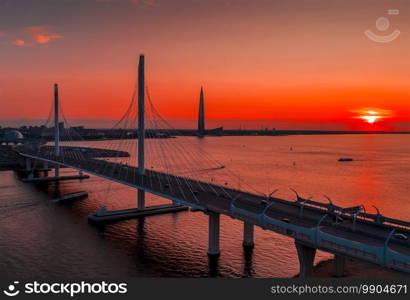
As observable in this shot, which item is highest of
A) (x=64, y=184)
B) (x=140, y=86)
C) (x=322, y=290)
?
(x=140, y=86)

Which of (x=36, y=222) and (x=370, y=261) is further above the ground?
(x=370, y=261)

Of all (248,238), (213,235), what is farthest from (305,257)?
(248,238)

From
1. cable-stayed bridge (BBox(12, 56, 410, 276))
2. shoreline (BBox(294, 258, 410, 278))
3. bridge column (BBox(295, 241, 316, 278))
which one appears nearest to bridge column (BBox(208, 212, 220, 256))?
cable-stayed bridge (BBox(12, 56, 410, 276))

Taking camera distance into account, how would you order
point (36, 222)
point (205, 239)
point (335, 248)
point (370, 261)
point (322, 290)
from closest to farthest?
point (322, 290) < point (370, 261) < point (335, 248) < point (205, 239) < point (36, 222)

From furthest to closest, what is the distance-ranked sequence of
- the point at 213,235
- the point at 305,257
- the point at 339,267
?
the point at 213,235, the point at 339,267, the point at 305,257

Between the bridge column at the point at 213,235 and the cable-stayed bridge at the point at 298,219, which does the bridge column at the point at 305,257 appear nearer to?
the cable-stayed bridge at the point at 298,219

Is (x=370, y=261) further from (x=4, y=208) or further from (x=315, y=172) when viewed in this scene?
(x=315, y=172)

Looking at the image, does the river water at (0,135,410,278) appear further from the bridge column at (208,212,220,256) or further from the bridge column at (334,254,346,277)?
the bridge column at (334,254,346,277)

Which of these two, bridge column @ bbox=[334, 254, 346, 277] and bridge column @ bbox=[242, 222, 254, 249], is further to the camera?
bridge column @ bbox=[242, 222, 254, 249]

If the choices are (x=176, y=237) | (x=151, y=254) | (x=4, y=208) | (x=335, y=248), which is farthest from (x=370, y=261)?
(x=4, y=208)

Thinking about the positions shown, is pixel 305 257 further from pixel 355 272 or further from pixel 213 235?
pixel 213 235

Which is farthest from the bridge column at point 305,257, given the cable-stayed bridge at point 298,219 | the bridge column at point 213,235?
the bridge column at point 213,235
